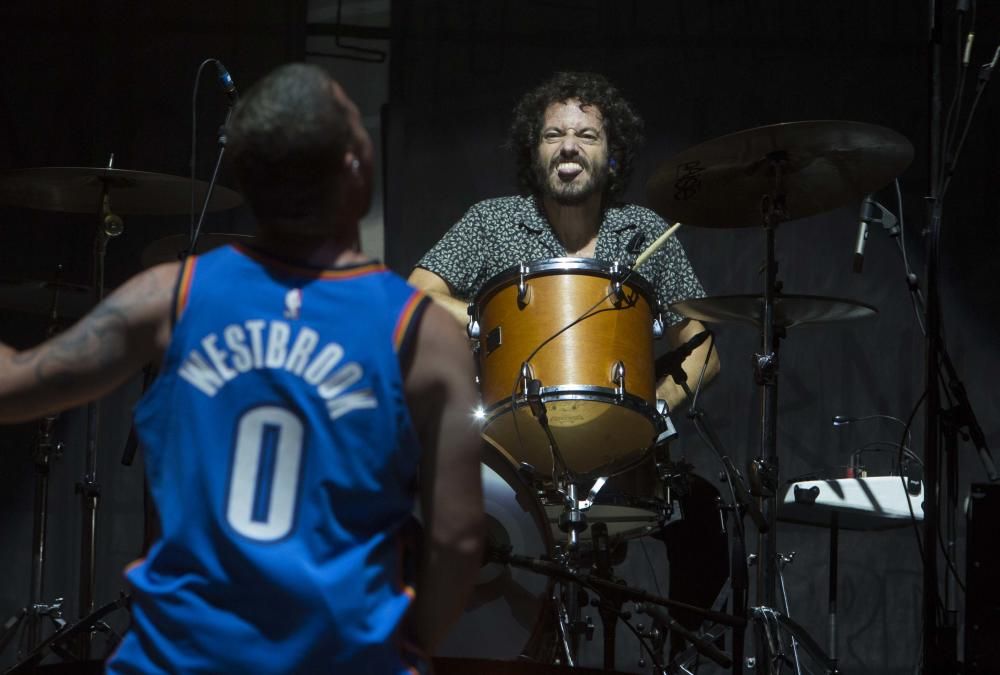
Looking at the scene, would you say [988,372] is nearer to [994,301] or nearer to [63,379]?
[994,301]

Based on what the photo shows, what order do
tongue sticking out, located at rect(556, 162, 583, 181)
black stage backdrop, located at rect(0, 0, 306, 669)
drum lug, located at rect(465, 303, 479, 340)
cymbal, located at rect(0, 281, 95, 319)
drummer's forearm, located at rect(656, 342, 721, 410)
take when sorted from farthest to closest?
black stage backdrop, located at rect(0, 0, 306, 669) < tongue sticking out, located at rect(556, 162, 583, 181) < cymbal, located at rect(0, 281, 95, 319) < drummer's forearm, located at rect(656, 342, 721, 410) < drum lug, located at rect(465, 303, 479, 340)

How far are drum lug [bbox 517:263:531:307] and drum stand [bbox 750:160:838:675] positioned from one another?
2.40 ft

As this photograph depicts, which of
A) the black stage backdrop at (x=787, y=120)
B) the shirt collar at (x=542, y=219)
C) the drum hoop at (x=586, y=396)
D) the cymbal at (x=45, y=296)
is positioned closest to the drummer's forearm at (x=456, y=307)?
the shirt collar at (x=542, y=219)

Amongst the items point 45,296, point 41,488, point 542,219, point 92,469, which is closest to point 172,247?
point 45,296

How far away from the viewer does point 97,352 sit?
1.52 metres

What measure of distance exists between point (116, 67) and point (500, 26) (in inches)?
64.8

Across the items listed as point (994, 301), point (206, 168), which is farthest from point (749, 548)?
point (206, 168)

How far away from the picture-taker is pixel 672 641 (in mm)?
3889

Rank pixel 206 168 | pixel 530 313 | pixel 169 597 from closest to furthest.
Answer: pixel 169 597 < pixel 530 313 < pixel 206 168

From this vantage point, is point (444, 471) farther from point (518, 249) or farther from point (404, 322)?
point (518, 249)

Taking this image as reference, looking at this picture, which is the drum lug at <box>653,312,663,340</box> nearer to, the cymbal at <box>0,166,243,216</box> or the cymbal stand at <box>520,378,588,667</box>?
the cymbal stand at <box>520,378,588,667</box>

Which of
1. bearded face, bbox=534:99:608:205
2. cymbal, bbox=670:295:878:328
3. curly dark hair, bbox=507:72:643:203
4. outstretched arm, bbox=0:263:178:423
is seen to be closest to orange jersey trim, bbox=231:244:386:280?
outstretched arm, bbox=0:263:178:423

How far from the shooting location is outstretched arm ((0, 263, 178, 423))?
150 cm

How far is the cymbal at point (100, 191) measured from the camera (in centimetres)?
409
